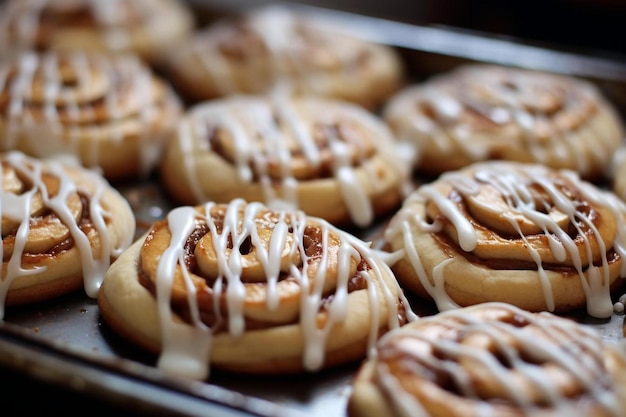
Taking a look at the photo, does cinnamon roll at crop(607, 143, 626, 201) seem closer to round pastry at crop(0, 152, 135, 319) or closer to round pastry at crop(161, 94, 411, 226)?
round pastry at crop(161, 94, 411, 226)

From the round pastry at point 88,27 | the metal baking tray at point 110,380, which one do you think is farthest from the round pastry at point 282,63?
the metal baking tray at point 110,380

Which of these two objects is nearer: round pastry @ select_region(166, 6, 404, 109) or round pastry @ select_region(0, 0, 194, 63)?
round pastry @ select_region(166, 6, 404, 109)

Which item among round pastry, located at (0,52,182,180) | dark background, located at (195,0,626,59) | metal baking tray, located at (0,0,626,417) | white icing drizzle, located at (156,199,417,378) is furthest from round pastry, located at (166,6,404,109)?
white icing drizzle, located at (156,199,417,378)

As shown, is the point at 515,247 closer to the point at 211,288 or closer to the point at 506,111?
the point at 211,288

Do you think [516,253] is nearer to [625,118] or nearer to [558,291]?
[558,291]

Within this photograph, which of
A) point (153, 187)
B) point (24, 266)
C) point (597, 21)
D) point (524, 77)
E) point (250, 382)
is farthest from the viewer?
point (597, 21)

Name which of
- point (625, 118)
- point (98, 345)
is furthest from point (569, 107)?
point (98, 345)
